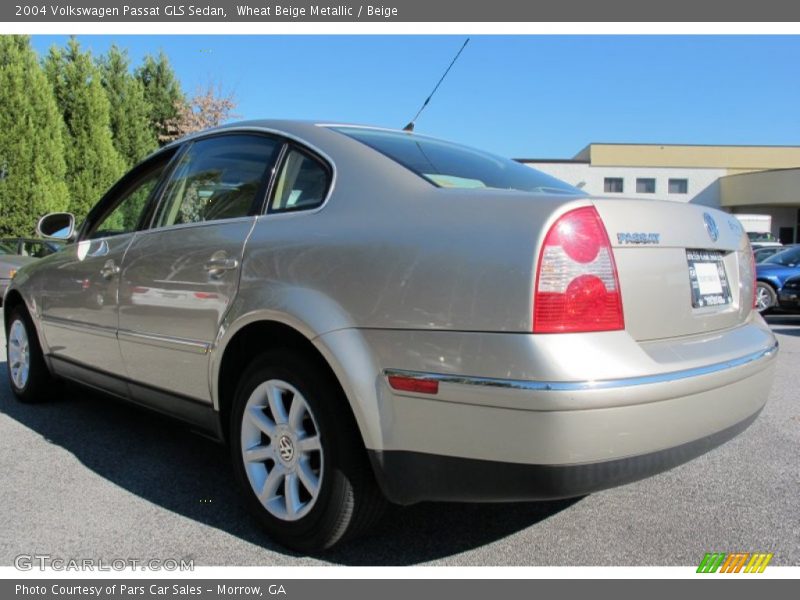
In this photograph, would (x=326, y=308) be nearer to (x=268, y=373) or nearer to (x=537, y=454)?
(x=268, y=373)

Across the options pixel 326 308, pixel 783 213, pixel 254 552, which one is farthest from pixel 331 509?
pixel 783 213

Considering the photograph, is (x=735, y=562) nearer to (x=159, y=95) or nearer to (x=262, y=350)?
(x=262, y=350)

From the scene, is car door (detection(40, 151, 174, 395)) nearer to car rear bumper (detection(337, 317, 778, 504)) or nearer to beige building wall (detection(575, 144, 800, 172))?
car rear bumper (detection(337, 317, 778, 504))

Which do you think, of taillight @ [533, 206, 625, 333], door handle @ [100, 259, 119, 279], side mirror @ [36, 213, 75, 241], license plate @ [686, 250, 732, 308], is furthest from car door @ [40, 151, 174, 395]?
license plate @ [686, 250, 732, 308]

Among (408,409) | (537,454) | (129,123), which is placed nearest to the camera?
(537,454)

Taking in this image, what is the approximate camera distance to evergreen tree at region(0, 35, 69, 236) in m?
18.0

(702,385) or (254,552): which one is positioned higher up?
(702,385)

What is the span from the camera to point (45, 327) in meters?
4.31

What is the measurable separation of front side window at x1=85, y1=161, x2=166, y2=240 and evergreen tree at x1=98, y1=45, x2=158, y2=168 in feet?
66.7

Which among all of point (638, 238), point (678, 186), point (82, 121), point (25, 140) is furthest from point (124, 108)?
point (678, 186)

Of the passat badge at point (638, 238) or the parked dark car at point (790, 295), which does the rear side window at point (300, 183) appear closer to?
the passat badge at point (638, 238)

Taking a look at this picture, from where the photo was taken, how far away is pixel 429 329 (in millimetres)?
2041

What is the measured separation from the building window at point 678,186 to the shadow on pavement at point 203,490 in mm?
43627
